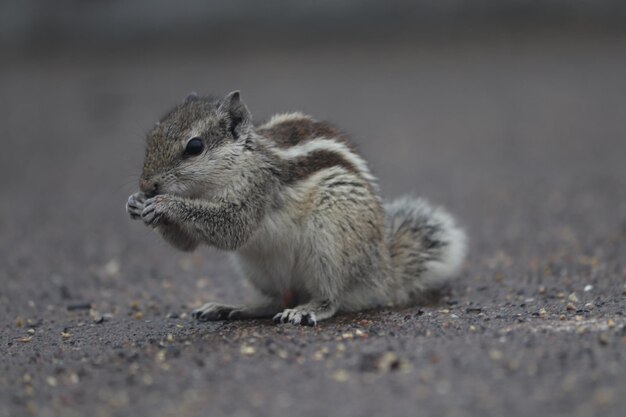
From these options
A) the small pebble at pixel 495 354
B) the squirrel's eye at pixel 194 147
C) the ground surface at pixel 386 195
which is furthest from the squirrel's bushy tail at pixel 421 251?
the small pebble at pixel 495 354

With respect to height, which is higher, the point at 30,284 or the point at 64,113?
the point at 64,113

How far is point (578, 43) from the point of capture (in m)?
17.0

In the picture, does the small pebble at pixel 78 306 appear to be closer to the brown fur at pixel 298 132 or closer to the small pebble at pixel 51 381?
the brown fur at pixel 298 132

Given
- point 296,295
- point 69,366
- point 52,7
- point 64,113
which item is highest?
point 52,7

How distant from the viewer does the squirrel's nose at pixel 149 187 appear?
539 cm

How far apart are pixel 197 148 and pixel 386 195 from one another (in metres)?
5.34

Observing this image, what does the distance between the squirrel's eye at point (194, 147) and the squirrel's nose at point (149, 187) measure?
0.27 m

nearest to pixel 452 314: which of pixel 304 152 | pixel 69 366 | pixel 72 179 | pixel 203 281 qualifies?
pixel 304 152

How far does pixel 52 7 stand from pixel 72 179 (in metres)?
6.38

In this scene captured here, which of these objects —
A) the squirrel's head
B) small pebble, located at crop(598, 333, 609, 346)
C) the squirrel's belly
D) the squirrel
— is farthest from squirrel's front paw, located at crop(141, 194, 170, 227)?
small pebble, located at crop(598, 333, 609, 346)

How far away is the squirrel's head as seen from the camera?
17.8 feet

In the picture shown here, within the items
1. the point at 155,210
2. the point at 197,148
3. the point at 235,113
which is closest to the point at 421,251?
the point at 235,113

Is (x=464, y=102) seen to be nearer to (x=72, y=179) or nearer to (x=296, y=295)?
(x=72, y=179)

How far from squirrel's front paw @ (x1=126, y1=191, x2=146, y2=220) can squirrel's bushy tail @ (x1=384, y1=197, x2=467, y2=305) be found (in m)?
1.88
